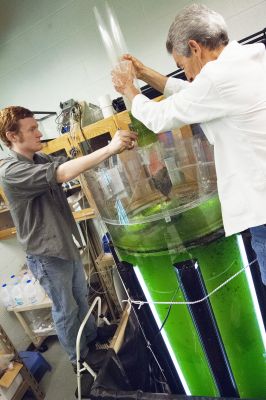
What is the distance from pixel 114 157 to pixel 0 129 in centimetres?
80

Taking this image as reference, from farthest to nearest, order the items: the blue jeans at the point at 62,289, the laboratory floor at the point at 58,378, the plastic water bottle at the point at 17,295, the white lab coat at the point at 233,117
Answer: the plastic water bottle at the point at 17,295 → the laboratory floor at the point at 58,378 → the blue jeans at the point at 62,289 → the white lab coat at the point at 233,117

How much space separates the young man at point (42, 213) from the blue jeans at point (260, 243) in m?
0.87

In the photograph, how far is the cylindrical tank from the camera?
1055mm

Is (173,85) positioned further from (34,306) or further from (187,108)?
(34,306)

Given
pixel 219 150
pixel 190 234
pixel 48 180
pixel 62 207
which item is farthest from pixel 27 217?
pixel 219 150

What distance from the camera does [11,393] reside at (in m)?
1.75

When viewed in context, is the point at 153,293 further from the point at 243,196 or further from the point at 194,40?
the point at 194,40

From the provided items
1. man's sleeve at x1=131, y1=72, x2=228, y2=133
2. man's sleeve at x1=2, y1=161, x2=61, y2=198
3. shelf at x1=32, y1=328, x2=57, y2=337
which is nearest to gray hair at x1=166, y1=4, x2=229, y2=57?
man's sleeve at x1=131, y1=72, x2=228, y2=133

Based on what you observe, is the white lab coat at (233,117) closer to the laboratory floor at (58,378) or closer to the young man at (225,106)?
the young man at (225,106)

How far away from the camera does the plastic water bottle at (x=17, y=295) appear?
2373 millimetres

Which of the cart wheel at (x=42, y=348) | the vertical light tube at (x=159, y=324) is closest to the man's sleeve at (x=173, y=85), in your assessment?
the vertical light tube at (x=159, y=324)

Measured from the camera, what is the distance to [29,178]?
54.7 inches

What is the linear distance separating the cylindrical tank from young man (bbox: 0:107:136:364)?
1.09ft

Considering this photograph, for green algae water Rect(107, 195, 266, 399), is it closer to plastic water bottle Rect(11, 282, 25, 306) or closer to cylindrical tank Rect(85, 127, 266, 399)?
cylindrical tank Rect(85, 127, 266, 399)
